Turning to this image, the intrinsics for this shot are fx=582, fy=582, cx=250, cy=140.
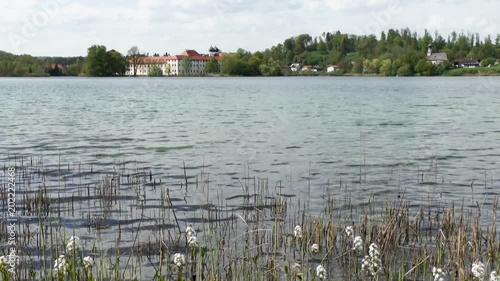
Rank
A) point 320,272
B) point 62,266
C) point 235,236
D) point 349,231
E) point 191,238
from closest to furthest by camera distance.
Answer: point 62,266 < point 320,272 < point 191,238 < point 349,231 < point 235,236

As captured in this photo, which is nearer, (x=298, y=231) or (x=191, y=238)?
(x=191, y=238)

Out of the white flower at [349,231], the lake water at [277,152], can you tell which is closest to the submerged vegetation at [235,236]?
the white flower at [349,231]

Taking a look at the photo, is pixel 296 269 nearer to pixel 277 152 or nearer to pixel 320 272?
pixel 320 272

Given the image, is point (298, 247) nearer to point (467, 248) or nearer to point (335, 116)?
point (467, 248)

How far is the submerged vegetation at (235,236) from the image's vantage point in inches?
358

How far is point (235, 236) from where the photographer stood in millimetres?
12852

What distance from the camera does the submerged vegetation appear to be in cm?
909

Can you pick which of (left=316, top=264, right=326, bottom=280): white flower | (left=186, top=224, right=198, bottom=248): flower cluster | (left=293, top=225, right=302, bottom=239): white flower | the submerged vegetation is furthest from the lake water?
(left=316, top=264, right=326, bottom=280): white flower

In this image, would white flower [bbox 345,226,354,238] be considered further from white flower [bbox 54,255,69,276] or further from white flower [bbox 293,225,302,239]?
white flower [bbox 54,255,69,276]

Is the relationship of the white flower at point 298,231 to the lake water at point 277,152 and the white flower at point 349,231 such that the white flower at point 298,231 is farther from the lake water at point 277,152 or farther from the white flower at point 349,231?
the lake water at point 277,152

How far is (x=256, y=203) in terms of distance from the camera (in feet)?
52.0

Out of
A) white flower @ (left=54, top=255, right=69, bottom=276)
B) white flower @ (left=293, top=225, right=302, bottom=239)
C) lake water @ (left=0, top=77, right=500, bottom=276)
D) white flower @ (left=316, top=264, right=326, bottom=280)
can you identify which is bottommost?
lake water @ (left=0, top=77, right=500, bottom=276)

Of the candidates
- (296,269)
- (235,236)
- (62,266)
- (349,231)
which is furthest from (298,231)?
(62,266)

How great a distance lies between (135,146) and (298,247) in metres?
18.1
